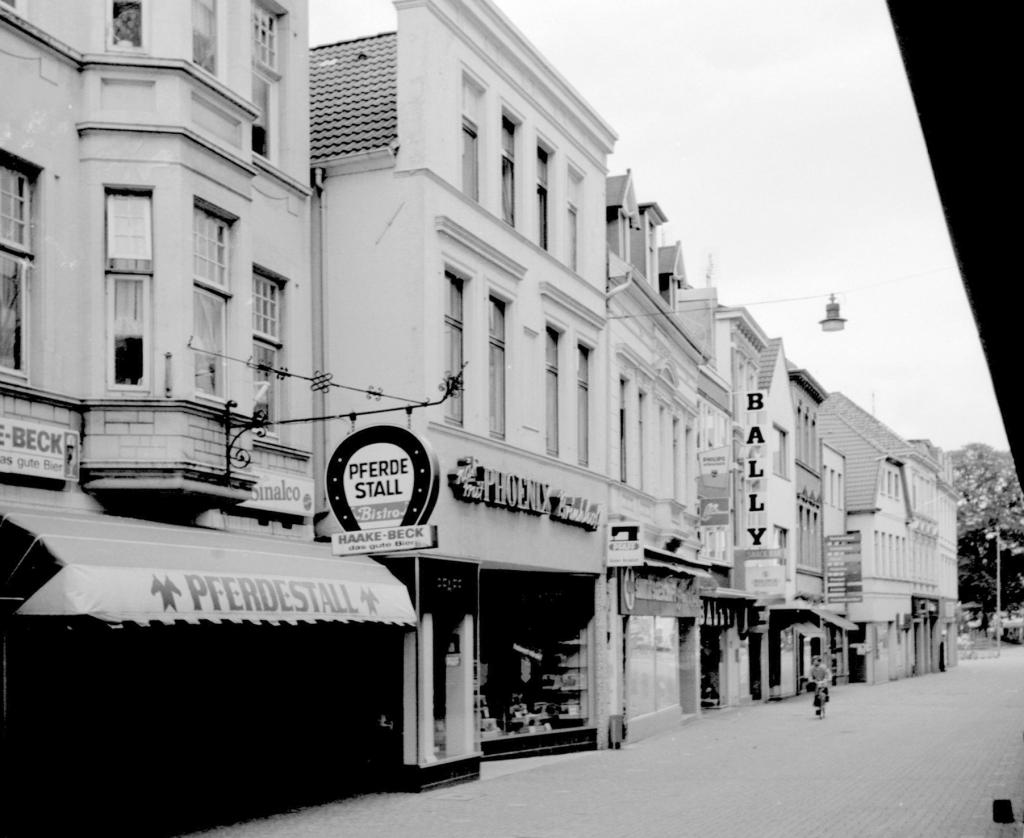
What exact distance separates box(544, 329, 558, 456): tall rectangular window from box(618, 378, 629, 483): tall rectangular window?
11.2ft

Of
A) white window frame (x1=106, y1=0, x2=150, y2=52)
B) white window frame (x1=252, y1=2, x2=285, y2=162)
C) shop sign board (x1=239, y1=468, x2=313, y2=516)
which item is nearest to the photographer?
white window frame (x1=106, y1=0, x2=150, y2=52)

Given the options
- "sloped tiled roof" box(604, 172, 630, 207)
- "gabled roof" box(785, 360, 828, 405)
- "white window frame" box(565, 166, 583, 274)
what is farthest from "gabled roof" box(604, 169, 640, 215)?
"gabled roof" box(785, 360, 828, 405)

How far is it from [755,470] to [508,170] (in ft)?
68.6

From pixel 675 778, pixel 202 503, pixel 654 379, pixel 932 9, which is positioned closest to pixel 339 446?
pixel 202 503

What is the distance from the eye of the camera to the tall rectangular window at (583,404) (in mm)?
25859

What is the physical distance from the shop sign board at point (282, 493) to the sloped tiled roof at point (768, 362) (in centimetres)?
3320

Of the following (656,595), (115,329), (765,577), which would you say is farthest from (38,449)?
(765,577)

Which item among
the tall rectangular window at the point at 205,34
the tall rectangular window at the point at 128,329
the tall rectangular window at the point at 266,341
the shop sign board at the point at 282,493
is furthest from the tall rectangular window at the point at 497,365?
the tall rectangular window at the point at 128,329

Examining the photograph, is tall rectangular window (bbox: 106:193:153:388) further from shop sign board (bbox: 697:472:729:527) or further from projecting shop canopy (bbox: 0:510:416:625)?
shop sign board (bbox: 697:472:729:527)

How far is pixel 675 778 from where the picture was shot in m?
20.5

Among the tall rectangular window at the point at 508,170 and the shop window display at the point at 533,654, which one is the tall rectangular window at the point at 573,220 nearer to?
the tall rectangular window at the point at 508,170

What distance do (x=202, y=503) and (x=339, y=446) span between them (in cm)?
255

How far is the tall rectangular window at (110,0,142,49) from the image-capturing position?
45.2ft

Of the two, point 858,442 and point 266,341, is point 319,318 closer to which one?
point 266,341
